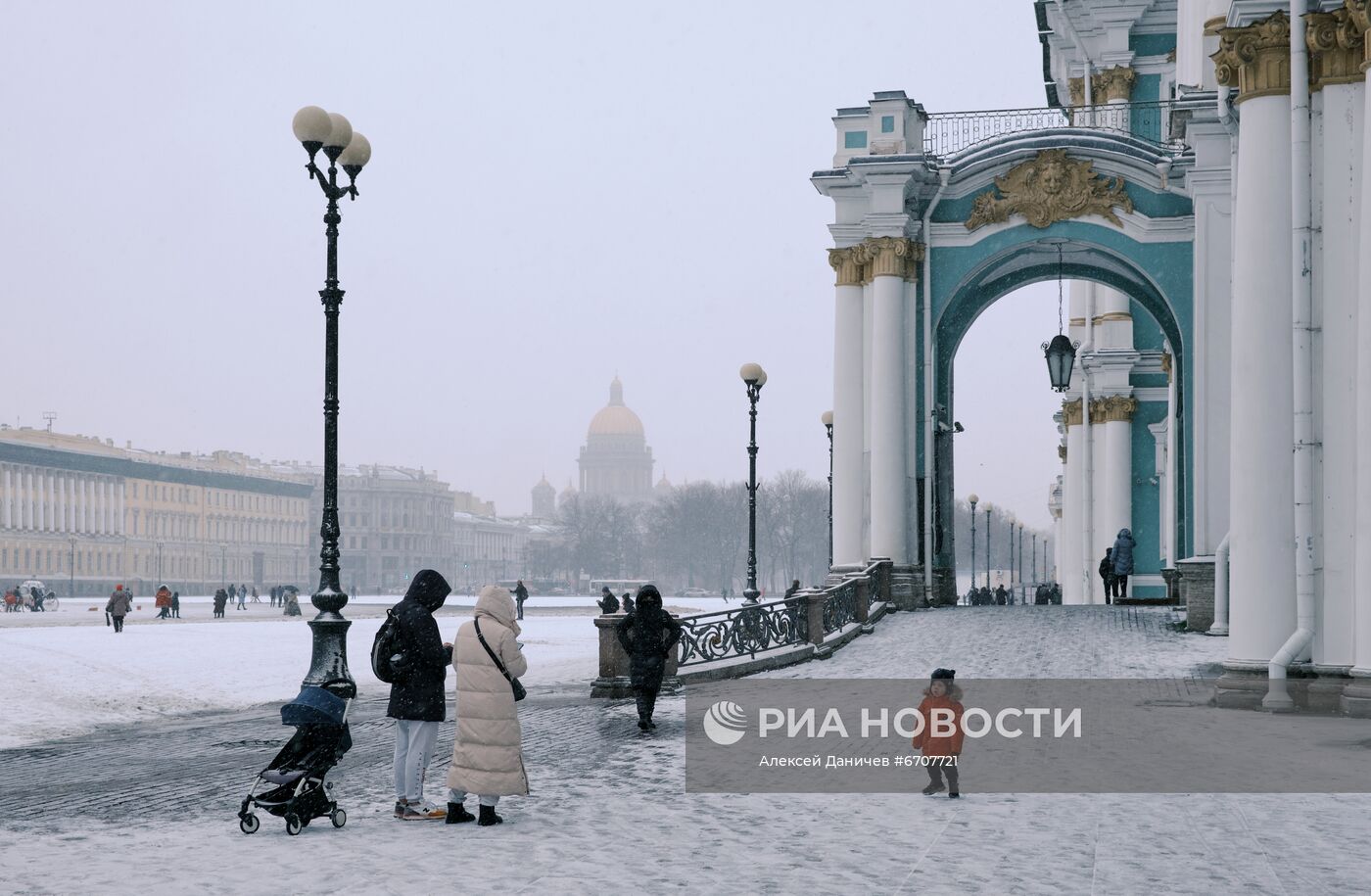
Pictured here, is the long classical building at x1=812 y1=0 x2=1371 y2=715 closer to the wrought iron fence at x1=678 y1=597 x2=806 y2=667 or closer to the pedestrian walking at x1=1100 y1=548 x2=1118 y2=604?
the pedestrian walking at x1=1100 y1=548 x2=1118 y2=604

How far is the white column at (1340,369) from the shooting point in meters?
16.0

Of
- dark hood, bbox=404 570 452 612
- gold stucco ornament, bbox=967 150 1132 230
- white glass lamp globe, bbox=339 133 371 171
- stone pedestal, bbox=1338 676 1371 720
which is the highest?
gold stucco ornament, bbox=967 150 1132 230

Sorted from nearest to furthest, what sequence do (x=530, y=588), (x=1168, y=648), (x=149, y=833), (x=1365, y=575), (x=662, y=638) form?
1. (x=149, y=833)
2. (x=1365, y=575)
3. (x=662, y=638)
4. (x=1168, y=648)
5. (x=530, y=588)

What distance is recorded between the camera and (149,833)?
405 inches

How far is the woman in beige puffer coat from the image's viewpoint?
10305mm

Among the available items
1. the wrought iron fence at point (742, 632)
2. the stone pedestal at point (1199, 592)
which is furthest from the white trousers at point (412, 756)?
the stone pedestal at point (1199, 592)

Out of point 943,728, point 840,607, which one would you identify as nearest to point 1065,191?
point 840,607

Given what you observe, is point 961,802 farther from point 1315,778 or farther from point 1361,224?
point 1361,224

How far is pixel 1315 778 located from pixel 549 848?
5432 millimetres

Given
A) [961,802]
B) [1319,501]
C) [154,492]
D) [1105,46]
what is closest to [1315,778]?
[961,802]

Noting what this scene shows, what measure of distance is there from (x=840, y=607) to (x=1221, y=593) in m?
5.82

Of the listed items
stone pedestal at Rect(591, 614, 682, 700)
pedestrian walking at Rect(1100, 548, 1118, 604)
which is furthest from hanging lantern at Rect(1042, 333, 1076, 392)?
stone pedestal at Rect(591, 614, 682, 700)

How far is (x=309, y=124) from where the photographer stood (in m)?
19.0

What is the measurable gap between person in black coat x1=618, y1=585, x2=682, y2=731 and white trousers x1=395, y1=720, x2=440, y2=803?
597 centimetres
